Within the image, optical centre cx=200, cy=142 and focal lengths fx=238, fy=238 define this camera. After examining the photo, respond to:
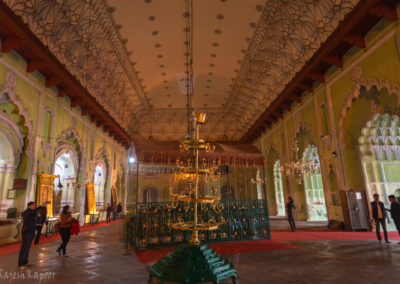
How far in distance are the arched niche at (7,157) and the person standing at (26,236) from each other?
3617 mm

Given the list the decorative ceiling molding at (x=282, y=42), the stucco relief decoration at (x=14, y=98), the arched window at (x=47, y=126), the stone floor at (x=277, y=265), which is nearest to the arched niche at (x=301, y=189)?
the decorative ceiling molding at (x=282, y=42)

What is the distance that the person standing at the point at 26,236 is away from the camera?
3.88 metres

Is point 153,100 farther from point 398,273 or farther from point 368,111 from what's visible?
point 398,273

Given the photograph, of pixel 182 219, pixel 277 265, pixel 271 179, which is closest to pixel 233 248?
pixel 182 219

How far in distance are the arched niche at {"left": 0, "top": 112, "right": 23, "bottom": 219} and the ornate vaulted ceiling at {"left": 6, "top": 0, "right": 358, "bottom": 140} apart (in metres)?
2.80

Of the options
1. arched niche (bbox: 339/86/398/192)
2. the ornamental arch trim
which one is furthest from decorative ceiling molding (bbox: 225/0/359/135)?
the ornamental arch trim

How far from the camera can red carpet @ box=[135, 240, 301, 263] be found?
→ 4.61m

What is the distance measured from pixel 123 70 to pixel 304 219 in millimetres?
10677

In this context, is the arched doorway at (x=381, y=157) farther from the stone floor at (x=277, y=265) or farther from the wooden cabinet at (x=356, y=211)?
the stone floor at (x=277, y=265)

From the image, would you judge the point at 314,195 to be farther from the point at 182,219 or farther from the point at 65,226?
the point at 65,226

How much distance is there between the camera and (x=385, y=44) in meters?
5.64

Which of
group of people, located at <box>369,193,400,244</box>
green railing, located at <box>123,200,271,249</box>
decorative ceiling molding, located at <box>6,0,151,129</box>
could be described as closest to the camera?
group of people, located at <box>369,193,400,244</box>

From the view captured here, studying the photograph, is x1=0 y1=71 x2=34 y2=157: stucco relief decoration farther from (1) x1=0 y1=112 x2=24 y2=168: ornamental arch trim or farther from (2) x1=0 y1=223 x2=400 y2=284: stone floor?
(2) x1=0 y1=223 x2=400 y2=284: stone floor

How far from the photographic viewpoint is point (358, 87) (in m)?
6.52
